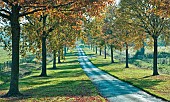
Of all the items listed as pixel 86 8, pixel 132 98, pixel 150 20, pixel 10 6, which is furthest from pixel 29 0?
pixel 150 20

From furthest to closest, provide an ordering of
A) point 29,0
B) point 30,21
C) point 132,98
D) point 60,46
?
1. point 60,46
2. point 30,21
3. point 132,98
4. point 29,0

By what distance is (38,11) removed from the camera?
1025 inches

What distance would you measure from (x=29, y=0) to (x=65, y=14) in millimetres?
4424

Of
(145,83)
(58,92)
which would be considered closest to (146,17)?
(145,83)

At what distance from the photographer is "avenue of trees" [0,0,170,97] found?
968 inches

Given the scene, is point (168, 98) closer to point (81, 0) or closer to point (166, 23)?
point (81, 0)

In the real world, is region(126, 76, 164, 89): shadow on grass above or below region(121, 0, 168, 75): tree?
below

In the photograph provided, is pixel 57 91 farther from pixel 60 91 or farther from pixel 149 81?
pixel 149 81

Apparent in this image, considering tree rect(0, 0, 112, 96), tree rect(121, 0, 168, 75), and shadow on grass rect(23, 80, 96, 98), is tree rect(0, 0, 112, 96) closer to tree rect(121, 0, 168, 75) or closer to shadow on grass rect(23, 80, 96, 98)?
shadow on grass rect(23, 80, 96, 98)

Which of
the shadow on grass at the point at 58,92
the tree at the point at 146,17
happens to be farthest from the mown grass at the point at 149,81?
the tree at the point at 146,17

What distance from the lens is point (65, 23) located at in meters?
35.3

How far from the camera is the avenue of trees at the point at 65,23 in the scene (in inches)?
968

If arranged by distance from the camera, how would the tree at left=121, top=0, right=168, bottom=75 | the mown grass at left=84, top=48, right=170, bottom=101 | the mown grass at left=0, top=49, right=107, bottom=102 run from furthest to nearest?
the tree at left=121, top=0, right=168, bottom=75
the mown grass at left=84, top=48, right=170, bottom=101
the mown grass at left=0, top=49, right=107, bottom=102

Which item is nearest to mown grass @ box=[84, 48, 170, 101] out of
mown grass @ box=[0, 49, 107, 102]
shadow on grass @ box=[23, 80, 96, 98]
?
mown grass @ box=[0, 49, 107, 102]
